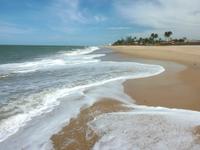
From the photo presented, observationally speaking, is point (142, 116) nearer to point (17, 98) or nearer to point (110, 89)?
point (110, 89)

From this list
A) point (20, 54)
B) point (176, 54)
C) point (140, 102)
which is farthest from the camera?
point (20, 54)

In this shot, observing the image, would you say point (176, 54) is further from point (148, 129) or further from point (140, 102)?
point (148, 129)

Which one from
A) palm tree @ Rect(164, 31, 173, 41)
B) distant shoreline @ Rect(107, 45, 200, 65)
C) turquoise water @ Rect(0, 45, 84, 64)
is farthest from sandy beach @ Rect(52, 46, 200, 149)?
palm tree @ Rect(164, 31, 173, 41)

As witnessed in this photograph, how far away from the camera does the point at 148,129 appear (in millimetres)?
5836

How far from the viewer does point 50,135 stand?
5.91m

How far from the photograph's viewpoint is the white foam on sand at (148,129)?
5105 mm

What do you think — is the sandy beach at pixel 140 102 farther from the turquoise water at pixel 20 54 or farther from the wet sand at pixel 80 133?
the turquoise water at pixel 20 54

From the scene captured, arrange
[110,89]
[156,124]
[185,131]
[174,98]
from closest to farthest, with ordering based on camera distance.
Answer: [185,131] < [156,124] < [174,98] < [110,89]

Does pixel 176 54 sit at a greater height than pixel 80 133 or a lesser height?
lesser

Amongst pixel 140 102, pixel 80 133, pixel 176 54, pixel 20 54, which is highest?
pixel 80 133

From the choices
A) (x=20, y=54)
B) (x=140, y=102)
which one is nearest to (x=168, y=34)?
(x=20, y=54)

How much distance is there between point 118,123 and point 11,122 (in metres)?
2.75

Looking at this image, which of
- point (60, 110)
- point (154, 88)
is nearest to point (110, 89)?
point (154, 88)

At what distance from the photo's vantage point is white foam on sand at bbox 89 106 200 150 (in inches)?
201
